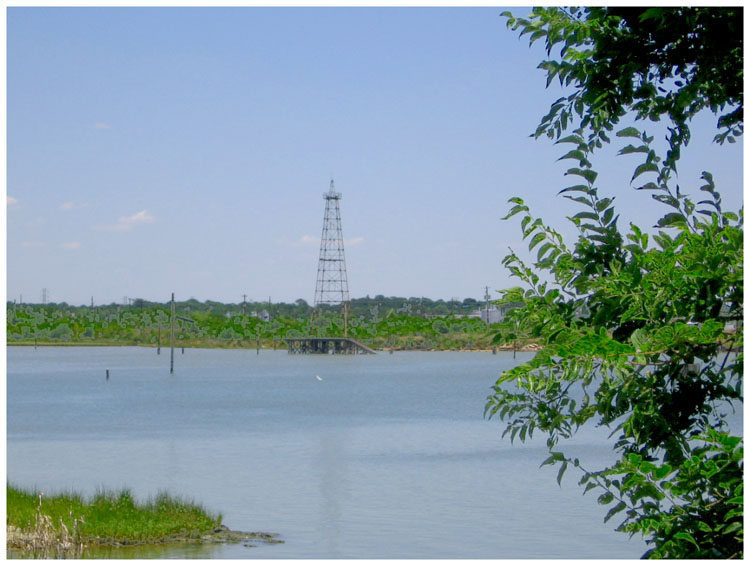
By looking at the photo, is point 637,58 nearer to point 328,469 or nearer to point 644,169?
point 644,169

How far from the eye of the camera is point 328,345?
154 meters

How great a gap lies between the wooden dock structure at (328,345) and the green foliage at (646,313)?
482 feet

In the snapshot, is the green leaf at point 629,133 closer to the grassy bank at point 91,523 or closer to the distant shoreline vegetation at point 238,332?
the grassy bank at point 91,523

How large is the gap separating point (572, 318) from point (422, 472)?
25470 mm

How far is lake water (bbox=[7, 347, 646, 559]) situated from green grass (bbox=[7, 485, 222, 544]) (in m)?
0.58

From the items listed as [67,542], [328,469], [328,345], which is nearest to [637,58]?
[67,542]

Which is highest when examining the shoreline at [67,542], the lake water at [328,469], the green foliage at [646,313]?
the green foliage at [646,313]

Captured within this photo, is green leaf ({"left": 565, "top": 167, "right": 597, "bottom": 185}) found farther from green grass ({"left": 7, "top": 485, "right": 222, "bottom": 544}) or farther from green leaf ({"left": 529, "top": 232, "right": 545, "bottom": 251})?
green grass ({"left": 7, "top": 485, "right": 222, "bottom": 544})

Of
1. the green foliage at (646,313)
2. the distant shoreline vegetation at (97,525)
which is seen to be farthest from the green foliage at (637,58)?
the distant shoreline vegetation at (97,525)

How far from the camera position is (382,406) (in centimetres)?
5922

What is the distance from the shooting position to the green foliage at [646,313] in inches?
175

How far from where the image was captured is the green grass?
1622 centimetres

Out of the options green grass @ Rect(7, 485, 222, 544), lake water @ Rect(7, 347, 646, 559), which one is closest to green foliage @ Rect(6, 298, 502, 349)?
lake water @ Rect(7, 347, 646, 559)

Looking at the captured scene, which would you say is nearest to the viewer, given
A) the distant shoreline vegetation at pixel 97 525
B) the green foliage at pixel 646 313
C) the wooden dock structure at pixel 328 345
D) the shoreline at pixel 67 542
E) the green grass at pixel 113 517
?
the green foliage at pixel 646 313
